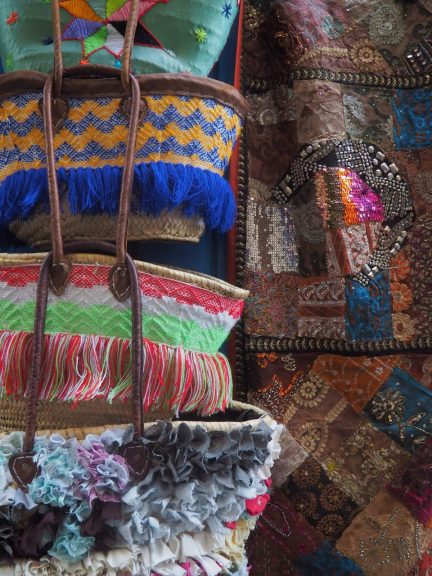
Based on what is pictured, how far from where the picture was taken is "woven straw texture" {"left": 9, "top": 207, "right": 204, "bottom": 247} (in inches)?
35.6

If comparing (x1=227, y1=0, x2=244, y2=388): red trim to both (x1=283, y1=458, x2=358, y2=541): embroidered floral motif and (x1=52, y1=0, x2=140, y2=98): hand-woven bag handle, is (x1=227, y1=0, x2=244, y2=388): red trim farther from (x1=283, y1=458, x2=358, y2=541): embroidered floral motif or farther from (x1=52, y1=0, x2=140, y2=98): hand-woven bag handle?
(x1=52, y1=0, x2=140, y2=98): hand-woven bag handle

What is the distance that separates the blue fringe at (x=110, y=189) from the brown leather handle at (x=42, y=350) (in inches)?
4.8

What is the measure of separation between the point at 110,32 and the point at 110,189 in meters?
0.22

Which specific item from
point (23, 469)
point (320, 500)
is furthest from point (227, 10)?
point (320, 500)

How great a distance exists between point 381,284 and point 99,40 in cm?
58

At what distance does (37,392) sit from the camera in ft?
2.40

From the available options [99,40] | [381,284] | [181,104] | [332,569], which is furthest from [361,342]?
[99,40]

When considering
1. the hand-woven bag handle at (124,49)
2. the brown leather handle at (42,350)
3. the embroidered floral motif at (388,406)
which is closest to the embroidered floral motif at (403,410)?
the embroidered floral motif at (388,406)

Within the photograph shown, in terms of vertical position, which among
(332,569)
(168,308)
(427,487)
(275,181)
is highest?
(275,181)

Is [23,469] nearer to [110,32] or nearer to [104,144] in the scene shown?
[104,144]

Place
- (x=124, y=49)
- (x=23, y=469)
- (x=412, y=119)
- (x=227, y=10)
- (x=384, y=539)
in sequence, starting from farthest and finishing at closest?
(x=412, y=119), (x=384, y=539), (x=227, y=10), (x=124, y=49), (x=23, y=469)

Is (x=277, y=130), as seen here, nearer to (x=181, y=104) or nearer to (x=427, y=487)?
(x=181, y=104)

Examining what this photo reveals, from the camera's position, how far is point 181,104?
88 centimetres

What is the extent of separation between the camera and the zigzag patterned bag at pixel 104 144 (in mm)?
855
